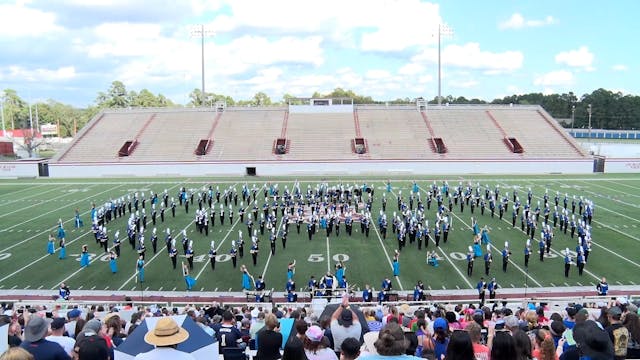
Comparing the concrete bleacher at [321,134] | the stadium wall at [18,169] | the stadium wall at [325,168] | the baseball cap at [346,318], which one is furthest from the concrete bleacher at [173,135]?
the baseball cap at [346,318]

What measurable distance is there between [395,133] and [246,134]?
38.1 feet

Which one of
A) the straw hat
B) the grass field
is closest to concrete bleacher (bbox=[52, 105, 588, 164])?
the grass field

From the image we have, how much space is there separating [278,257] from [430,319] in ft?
27.0

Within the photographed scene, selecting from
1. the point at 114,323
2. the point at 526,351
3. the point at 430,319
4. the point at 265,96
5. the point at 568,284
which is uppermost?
the point at 265,96

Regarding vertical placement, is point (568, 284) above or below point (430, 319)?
below

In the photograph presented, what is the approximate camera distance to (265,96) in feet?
328

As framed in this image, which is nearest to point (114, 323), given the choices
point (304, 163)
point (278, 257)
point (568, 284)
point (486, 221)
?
point (278, 257)

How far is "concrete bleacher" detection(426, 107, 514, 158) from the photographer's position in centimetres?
3550

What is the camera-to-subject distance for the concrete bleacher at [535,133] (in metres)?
35.7

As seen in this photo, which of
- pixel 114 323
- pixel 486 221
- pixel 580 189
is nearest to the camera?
pixel 114 323

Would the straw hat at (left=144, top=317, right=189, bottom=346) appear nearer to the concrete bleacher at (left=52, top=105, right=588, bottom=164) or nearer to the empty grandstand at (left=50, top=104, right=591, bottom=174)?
the empty grandstand at (left=50, top=104, right=591, bottom=174)

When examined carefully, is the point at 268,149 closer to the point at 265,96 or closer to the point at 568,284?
the point at 568,284

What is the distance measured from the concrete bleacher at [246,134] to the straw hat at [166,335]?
32229 mm

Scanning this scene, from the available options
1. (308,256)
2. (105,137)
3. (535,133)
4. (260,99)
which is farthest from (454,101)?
(308,256)
